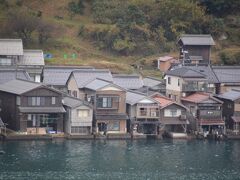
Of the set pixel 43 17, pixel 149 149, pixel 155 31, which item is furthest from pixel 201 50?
pixel 149 149

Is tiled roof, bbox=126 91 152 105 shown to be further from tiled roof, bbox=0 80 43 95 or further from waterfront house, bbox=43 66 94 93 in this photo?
tiled roof, bbox=0 80 43 95

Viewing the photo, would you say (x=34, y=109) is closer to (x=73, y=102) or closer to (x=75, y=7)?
(x=73, y=102)

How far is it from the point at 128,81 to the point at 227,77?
760cm

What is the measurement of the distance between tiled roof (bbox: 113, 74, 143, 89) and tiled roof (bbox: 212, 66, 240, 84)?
5.97 metres

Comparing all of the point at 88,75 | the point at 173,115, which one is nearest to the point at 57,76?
A: the point at 88,75

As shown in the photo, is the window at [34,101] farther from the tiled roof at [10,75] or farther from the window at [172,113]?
the window at [172,113]

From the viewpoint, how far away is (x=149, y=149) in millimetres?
48844

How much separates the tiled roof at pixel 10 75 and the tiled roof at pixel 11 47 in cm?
424

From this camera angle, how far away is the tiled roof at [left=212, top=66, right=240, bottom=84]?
60062mm

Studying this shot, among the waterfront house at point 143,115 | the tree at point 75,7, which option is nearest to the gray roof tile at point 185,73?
the waterfront house at point 143,115

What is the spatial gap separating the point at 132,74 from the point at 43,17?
1265 centimetres

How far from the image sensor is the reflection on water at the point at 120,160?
41.7 m

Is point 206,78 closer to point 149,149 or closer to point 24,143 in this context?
point 149,149

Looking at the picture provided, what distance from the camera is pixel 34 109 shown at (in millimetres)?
51312
